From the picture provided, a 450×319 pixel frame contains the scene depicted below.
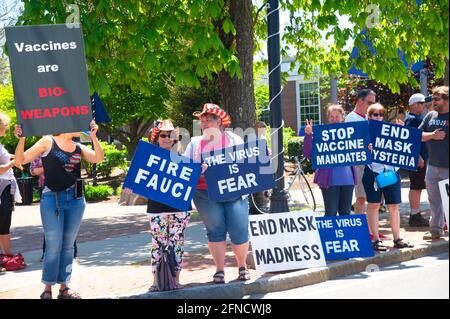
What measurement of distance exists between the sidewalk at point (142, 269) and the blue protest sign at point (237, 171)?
96 centimetres

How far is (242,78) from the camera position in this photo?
38.9 feet

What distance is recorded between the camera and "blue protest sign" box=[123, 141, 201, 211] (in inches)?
271

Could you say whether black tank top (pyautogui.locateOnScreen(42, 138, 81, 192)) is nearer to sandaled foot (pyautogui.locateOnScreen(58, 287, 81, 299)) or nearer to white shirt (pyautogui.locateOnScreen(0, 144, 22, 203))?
sandaled foot (pyautogui.locateOnScreen(58, 287, 81, 299))

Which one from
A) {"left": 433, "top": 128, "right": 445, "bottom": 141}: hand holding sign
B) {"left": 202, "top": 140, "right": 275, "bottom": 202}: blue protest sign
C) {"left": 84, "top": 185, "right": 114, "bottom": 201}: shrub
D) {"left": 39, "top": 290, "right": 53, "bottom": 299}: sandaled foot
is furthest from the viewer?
{"left": 84, "top": 185, "right": 114, "bottom": 201}: shrub

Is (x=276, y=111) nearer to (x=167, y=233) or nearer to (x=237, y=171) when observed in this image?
(x=237, y=171)

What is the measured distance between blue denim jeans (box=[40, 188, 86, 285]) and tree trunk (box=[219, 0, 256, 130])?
571 centimetres

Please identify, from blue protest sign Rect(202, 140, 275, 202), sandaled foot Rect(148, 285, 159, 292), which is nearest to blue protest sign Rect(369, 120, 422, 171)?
blue protest sign Rect(202, 140, 275, 202)

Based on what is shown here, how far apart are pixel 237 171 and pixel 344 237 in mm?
1735

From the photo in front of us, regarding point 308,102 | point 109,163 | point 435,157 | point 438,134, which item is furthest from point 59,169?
point 308,102

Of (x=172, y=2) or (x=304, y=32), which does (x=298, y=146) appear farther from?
(x=172, y=2)

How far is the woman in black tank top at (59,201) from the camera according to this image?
6.47 metres

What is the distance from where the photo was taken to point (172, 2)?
1006 centimetres

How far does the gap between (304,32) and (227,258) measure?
7873 millimetres
